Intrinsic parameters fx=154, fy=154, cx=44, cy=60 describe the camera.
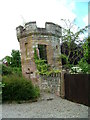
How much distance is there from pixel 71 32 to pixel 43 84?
142 inches

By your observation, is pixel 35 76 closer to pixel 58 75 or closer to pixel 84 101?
pixel 58 75

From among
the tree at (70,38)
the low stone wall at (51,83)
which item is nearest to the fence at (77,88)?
the low stone wall at (51,83)

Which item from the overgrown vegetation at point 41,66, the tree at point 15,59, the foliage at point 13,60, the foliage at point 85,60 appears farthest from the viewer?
the foliage at point 13,60

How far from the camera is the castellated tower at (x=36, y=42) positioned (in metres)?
9.16

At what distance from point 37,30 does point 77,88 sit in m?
4.46

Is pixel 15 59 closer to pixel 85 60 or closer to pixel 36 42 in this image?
pixel 36 42

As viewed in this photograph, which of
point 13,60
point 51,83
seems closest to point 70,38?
point 51,83

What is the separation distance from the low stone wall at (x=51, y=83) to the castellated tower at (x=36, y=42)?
639mm

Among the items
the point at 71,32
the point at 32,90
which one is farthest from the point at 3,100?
the point at 71,32

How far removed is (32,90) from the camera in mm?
6949

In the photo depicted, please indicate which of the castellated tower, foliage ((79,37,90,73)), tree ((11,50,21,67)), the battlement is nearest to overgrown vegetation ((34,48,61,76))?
the castellated tower

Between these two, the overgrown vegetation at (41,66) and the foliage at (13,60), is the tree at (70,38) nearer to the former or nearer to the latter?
the overgrown vegetation at (41,66)

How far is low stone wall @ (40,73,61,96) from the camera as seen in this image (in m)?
7.68

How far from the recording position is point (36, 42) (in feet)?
30.1
